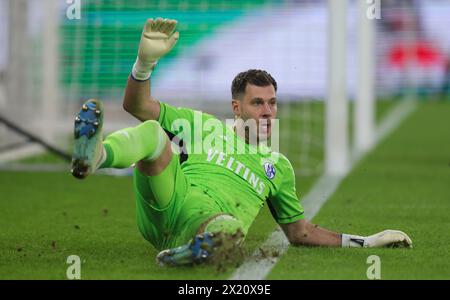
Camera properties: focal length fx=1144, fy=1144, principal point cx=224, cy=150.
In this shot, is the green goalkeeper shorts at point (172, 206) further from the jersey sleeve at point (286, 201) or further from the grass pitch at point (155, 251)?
the jersey sleeve at point (286, 201)

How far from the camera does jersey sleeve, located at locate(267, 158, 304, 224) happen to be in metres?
7.22

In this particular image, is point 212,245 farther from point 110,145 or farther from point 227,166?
point 227,166

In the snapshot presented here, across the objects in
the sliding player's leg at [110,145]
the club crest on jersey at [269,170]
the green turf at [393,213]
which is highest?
the sliding player's leg at [110,145]

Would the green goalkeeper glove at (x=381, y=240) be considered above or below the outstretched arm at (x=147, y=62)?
below

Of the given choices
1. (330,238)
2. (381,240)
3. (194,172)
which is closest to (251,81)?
(194,172)

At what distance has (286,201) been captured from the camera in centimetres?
721

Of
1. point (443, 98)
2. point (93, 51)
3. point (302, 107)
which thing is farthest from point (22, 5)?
point (443, 98)

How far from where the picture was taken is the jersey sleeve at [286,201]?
23.7ft

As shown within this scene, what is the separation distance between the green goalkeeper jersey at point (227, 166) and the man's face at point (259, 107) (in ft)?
0.51

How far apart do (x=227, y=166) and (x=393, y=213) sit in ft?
10.0

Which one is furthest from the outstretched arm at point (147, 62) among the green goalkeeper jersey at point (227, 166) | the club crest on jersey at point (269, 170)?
the club crest on jersey at point (269, 170)

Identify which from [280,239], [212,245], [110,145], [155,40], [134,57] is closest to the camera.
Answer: [110,145]

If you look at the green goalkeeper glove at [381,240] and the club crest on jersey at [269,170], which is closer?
the club crest on jersey at [269,170]

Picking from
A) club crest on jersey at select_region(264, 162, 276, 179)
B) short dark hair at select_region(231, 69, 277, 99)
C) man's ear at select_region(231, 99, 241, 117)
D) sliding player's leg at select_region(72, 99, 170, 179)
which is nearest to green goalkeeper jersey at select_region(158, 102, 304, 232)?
club crest on jersey at select_region(264, 162, 276, 179)
